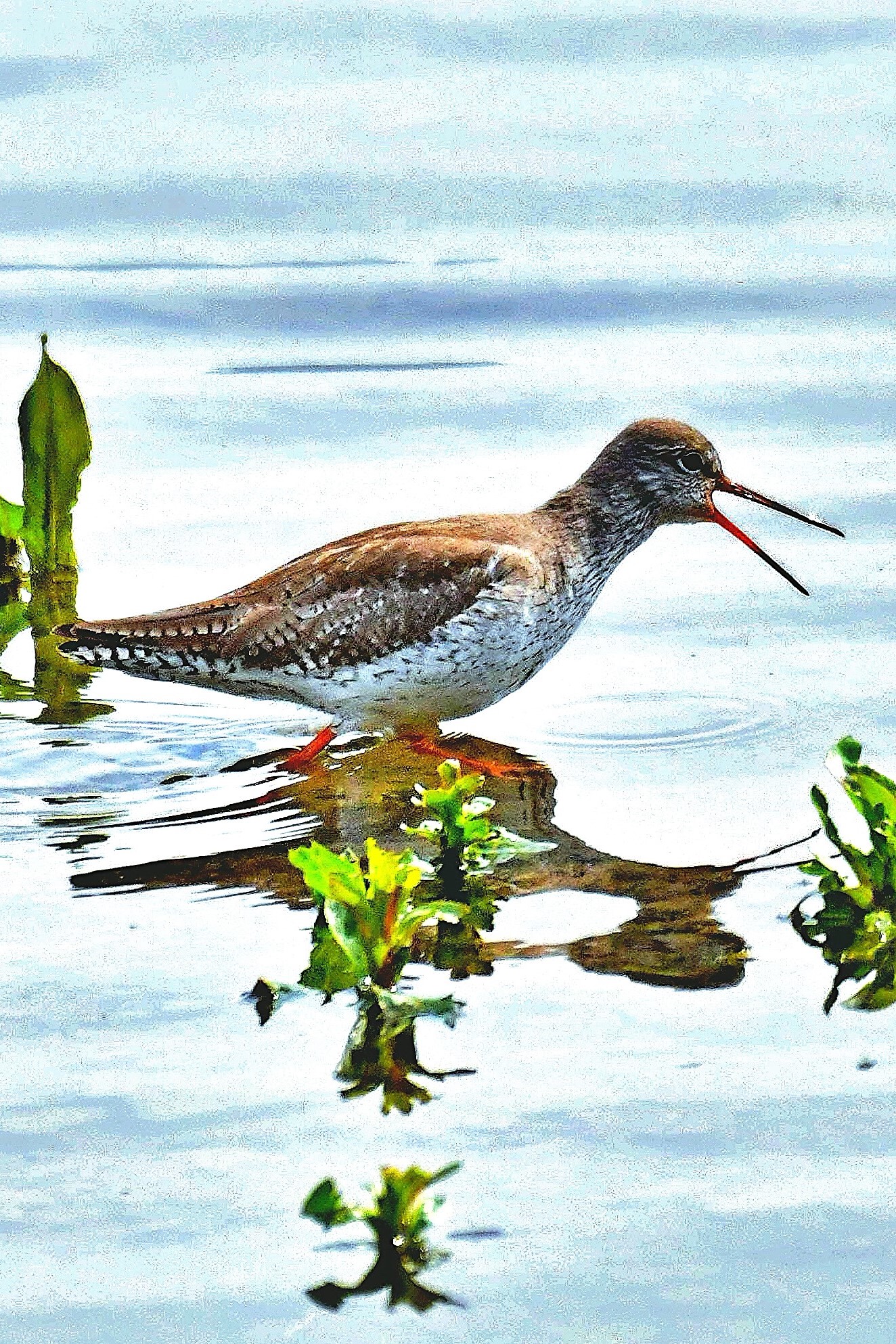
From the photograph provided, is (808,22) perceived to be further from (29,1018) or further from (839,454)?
(29,1018)

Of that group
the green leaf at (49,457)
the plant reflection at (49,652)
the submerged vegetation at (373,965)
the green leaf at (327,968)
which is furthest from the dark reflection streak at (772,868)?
the green leaf at (49,457)

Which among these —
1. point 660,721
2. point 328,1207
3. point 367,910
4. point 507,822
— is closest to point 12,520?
point 660,721

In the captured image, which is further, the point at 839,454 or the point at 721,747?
the point at 839,454

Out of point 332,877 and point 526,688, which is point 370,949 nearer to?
point 332,877

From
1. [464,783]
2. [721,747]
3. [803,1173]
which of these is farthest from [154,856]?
[803,1173]

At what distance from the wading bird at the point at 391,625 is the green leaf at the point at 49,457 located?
1.26m

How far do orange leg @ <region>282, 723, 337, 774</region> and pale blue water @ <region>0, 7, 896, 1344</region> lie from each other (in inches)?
6.7

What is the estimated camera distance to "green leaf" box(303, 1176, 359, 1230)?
436 cm

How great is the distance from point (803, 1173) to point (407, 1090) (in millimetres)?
862

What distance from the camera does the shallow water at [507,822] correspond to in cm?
437

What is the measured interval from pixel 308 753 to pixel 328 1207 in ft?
10.9

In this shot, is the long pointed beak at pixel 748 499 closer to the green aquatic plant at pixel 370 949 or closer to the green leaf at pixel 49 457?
the green leaf at pixel 49 457

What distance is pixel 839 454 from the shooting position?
396 inches

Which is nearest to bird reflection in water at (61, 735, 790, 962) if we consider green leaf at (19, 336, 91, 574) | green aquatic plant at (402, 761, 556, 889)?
green aquatic plant at (402, 761, 556, 889)
